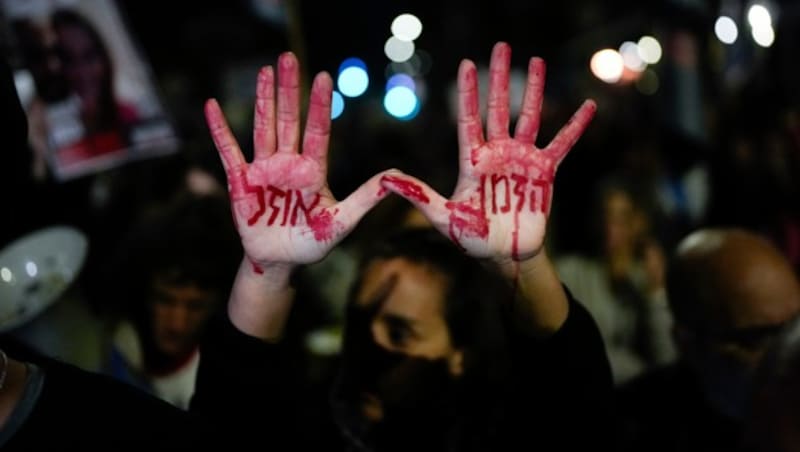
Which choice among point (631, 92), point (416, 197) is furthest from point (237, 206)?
point (631, 92)

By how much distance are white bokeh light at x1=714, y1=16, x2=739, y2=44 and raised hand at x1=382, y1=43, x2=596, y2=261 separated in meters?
3.43

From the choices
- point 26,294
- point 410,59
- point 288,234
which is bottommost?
point 410,59

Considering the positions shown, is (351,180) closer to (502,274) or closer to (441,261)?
(441,261)

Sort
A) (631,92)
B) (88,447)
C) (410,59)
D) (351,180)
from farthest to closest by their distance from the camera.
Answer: (410,59) → (631,92) → (351,180) → (88,447)

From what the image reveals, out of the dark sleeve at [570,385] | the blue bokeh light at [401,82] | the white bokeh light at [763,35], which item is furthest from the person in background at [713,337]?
the blue bokeh light at [401,82]

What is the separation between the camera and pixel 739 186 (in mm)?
5594

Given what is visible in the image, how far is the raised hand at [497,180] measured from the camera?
2225mm

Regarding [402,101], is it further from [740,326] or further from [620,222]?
[740,326]

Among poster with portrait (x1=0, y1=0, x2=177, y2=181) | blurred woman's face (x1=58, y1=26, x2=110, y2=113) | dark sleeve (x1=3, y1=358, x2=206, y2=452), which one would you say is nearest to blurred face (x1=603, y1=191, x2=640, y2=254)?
poster with portrait (x1=0, y1=0, x2=177, y2=181)

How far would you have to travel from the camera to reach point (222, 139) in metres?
2.25

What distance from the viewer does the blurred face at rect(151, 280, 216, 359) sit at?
140 inches

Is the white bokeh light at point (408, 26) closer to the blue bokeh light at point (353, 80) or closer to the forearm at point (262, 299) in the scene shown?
the blue bokeh light at point (353, 80)

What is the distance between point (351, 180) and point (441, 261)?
5643 mm

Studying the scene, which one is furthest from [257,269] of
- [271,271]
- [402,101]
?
[402,101]
